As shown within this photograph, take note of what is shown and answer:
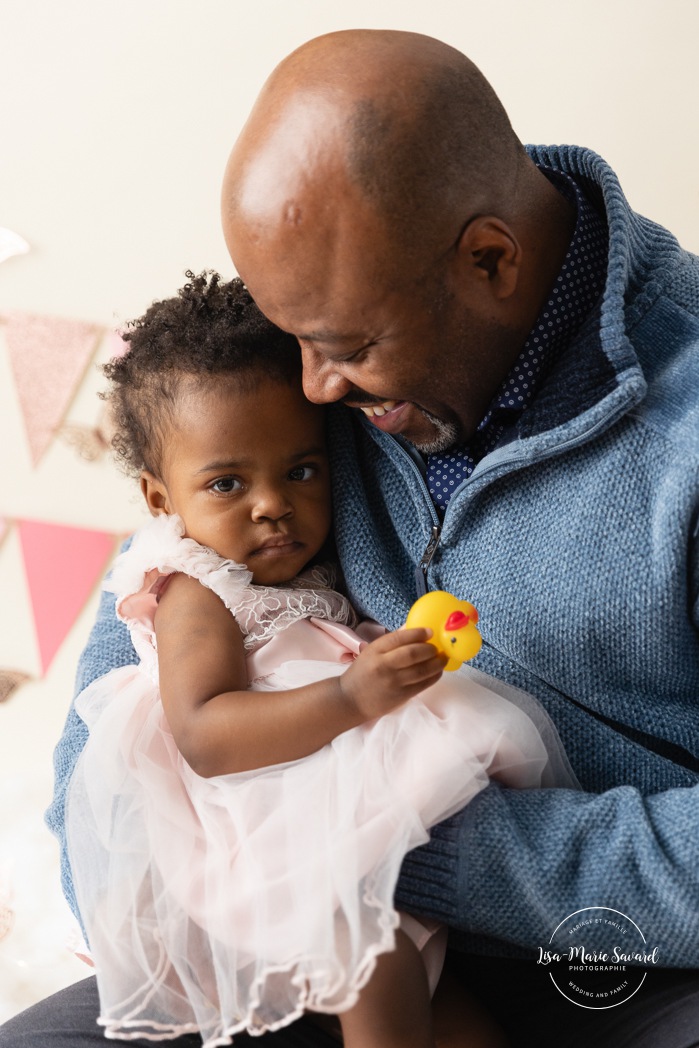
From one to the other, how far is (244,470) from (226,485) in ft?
0.10

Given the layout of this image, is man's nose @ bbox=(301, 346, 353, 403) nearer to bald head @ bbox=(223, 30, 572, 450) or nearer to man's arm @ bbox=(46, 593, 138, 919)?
bald head @ bbox=(223, 30, 572, 450)

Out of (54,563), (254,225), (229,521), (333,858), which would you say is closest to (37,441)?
(54,563)

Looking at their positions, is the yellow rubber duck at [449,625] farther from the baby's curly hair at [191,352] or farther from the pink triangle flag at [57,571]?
the pink triangle flag at [57,571]

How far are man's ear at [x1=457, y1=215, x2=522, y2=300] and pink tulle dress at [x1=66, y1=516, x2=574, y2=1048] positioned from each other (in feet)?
1.43

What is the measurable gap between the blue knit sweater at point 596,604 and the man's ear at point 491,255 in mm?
102

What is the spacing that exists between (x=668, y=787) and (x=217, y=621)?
21.2 inches

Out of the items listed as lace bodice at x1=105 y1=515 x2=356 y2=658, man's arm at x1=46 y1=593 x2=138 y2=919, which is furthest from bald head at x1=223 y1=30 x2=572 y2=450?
man's arm at x1=46 y1=593 x2=138 y2=919

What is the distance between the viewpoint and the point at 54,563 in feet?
7.06

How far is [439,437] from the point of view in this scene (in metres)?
1.35

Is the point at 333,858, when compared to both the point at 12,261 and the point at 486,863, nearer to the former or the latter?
the point at 486,863

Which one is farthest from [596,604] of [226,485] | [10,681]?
[10,681]

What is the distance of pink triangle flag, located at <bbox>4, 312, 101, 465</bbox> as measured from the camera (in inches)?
80.8
